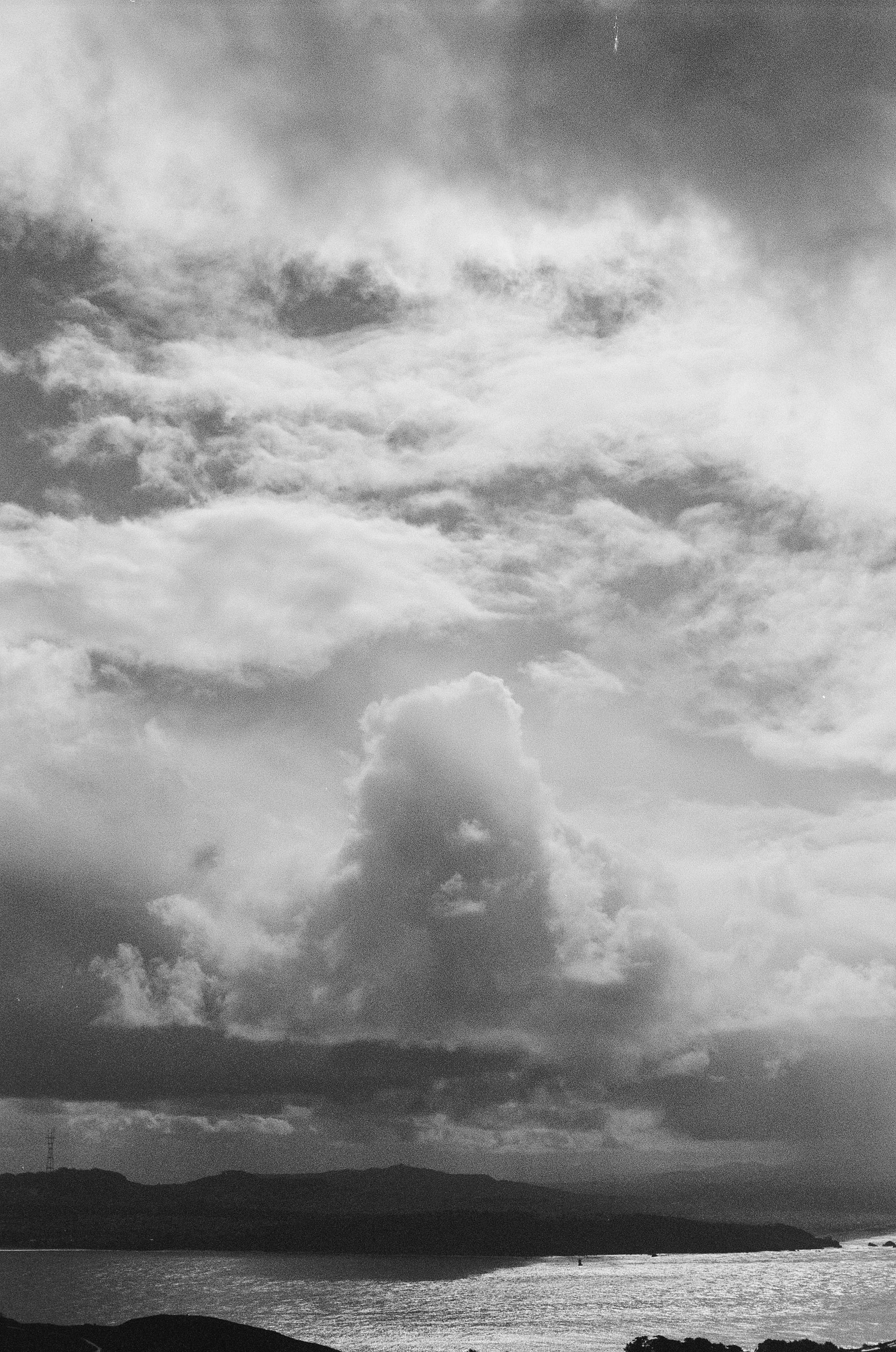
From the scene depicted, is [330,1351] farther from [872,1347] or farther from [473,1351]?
[872,1347]

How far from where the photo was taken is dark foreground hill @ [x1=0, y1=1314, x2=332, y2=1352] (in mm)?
124812

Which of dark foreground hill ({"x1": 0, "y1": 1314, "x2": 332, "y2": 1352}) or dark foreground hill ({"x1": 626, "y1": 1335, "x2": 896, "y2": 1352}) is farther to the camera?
dark foreground hill ({"x1": 626, "y1": 1335, "x2": 896, "y2": 1352})

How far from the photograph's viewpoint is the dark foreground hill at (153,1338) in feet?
409

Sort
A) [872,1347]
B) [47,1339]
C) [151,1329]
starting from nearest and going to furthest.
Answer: [47,1339] < [151,1329] < [872,1347]

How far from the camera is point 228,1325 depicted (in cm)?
14725

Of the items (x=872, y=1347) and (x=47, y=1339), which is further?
(x=872, y=1347)

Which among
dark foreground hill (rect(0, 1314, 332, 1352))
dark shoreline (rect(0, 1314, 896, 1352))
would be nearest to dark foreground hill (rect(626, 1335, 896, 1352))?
dark shoreline (rect(0, 1314, 896, 1352))

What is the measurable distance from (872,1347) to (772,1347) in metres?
35.6

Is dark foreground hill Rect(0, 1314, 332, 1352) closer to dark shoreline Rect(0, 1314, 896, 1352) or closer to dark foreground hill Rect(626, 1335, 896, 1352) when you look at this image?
dark shoreline Rect(0, 1314, 896, 1352)

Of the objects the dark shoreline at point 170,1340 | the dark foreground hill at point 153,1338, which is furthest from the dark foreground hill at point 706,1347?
the dark foreground hill at point 153,1338

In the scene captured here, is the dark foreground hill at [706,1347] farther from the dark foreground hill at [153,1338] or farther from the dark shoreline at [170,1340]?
the dark foreground hill at [153,1338]

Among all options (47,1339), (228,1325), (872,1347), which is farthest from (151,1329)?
(872,1347)

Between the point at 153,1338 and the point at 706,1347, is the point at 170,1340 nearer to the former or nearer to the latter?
the point at 153,1338

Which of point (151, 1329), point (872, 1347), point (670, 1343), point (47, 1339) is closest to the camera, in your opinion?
point (47, 1339)
